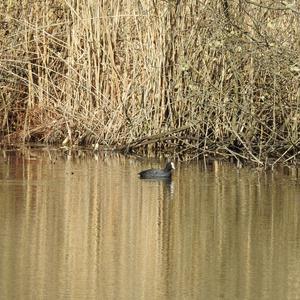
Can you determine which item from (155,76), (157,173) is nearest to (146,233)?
(157,173)

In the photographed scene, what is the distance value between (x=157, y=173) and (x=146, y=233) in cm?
289

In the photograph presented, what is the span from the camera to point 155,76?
13766 millimetres

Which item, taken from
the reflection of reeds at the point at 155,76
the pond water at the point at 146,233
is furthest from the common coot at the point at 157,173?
the reflection of reeds at the point at 155,76

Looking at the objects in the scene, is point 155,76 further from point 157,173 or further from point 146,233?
point 146,233

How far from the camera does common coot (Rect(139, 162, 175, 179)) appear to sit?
11.2 metres

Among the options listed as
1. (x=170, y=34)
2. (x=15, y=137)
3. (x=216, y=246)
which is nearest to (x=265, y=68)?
(x=170, y=34)

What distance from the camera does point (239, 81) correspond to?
1317cm

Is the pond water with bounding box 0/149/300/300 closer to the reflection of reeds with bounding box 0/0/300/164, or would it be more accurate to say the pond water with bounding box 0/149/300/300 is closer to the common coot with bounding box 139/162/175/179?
the common coot with bounding box 139/162/175/179

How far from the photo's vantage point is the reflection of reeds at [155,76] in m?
12.7

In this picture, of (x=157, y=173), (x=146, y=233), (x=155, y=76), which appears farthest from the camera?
(x=155, y=76)

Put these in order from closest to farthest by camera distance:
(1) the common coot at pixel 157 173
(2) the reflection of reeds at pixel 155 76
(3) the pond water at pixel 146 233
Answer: (3) the pond water at pixel 146 233 < (1) the common coot at pixel 157 173 < (2) the reflection of reeds at pixel 155 76

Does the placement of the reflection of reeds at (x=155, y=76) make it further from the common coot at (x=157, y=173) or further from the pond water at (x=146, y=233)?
the common coot at (x=157, y=173)

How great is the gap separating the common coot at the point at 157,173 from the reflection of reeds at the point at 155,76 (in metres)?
1.33

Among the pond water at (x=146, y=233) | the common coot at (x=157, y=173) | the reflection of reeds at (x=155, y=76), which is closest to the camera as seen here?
the pond water at (x=146, y=233)
